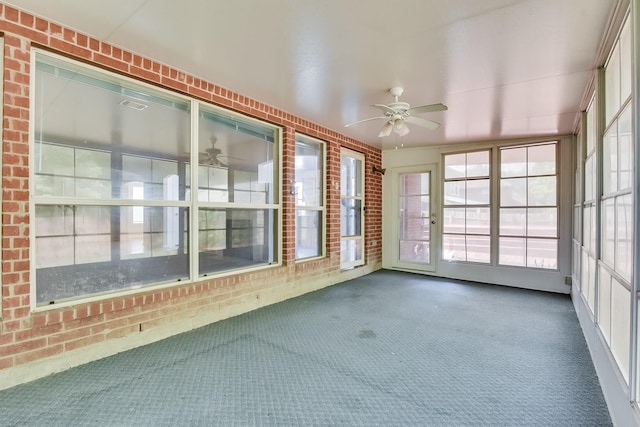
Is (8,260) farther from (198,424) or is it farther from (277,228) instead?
(277,228)

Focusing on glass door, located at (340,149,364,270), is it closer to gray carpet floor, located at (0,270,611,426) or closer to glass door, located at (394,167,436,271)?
glass door, located at (394,167,436,271)

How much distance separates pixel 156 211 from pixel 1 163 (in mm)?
1211

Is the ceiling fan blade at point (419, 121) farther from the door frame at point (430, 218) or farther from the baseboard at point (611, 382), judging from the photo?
the door frame at point (430, 218)

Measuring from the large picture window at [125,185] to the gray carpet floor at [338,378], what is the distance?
2.55 ft

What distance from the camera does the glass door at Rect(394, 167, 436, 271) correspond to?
6.44 meters

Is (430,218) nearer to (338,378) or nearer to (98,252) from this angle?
(338,378)

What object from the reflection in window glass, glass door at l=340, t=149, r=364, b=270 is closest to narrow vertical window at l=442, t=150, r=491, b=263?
glass door at l=340, t=149, r=364, b=270

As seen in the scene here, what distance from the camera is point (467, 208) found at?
5.99 meters

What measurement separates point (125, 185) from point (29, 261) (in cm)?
94

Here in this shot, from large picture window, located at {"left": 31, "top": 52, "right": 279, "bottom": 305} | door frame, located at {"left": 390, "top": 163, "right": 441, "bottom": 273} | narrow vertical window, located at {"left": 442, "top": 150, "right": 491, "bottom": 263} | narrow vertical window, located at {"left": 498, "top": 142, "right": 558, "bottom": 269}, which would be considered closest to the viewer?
large picture window, located at {"left": 31, "top": 52, "right": 279, "bottom": 305}

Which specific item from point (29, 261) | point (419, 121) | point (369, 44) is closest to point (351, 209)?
point (419, 121)

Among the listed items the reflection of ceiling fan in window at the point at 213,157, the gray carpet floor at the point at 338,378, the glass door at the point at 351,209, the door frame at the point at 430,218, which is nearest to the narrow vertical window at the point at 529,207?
the door frame at the point at 430,218

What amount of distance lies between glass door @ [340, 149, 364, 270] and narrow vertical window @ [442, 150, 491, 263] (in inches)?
64.9

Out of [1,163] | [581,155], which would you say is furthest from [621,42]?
[1,163]
